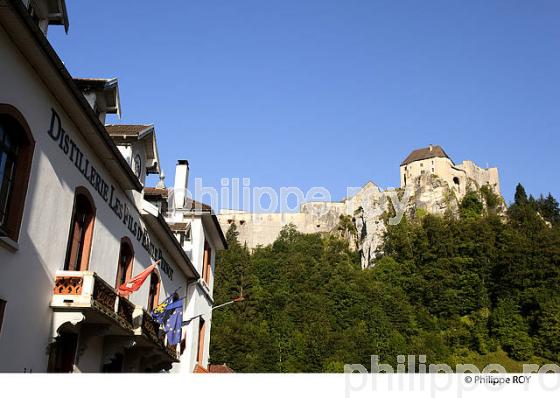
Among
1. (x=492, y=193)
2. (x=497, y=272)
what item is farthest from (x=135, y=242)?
(x=492, y=193)

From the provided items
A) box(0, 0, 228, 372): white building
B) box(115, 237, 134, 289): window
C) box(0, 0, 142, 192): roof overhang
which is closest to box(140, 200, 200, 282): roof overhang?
box(0, 0, 228, 372): white building

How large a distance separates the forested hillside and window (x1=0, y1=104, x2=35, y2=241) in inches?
2508

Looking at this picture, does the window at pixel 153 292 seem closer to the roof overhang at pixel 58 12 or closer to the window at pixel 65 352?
the window at pixel 65 352

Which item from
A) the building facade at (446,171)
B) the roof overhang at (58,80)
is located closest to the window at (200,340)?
the roof overhang at (58,80)

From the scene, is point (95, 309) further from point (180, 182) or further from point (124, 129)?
point (180, 182)

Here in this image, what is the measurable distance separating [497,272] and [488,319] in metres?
9.84

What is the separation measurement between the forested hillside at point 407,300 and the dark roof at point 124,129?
55.9 metres

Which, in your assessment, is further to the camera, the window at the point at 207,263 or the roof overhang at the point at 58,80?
the window at the point at 207,263

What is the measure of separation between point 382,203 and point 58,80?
117655mm

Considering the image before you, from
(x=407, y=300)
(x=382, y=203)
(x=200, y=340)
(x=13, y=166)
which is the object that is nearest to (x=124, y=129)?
(x=13, y=166)

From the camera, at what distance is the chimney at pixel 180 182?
28.6 metres

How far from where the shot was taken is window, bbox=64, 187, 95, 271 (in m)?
15.4

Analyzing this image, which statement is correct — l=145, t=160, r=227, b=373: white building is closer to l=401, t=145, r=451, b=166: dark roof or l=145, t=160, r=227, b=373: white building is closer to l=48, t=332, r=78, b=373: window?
l=48, t=332, r=78, b=373: window

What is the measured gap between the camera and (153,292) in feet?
75.1
